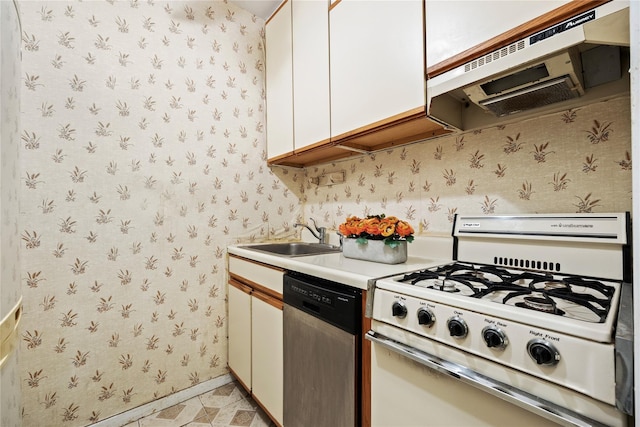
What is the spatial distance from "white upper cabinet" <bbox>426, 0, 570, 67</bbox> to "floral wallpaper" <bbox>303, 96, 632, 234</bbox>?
0.42m

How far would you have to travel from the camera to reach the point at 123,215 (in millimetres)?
1562

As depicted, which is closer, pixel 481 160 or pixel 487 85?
pixel 487 85

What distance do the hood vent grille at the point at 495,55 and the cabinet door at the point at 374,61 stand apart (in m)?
0.20

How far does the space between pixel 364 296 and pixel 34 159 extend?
1.62 metres

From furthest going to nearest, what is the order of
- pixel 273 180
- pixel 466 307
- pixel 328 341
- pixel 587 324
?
pixel 273 180 < pixel 328 341 < pixel 466 307 < pixel 587 324

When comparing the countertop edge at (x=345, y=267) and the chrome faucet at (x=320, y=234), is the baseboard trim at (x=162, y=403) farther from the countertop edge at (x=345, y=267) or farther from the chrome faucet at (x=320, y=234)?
the chrome faucet at (x=320, y=234)

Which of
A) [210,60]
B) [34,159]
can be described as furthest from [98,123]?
[210,60]

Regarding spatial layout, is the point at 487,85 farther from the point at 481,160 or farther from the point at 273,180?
the point at 273,180

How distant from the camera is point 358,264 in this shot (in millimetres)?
1207

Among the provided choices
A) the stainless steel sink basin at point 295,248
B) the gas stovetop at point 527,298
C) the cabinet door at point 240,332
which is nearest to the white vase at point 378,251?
the gas stovetop at point 527,298

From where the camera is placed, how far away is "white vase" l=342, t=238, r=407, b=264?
3.92 feet

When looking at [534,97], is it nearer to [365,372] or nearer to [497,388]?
[497,388]

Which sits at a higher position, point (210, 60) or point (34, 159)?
point (210, 60)

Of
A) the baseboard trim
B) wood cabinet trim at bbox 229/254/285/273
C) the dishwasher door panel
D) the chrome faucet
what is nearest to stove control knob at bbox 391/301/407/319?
the dishwasher door panel
